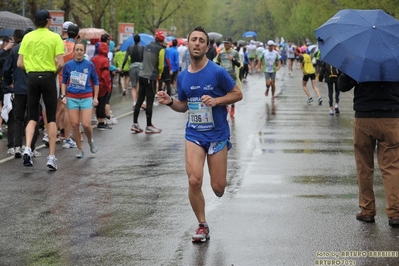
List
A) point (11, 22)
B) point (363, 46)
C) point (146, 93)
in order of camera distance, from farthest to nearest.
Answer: point (11, 22) < point (146, 93) < point (363, 46)

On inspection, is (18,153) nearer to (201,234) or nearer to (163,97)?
(163,97)

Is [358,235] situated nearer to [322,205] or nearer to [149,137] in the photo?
[322,205]

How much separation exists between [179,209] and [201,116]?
1749 millimetres

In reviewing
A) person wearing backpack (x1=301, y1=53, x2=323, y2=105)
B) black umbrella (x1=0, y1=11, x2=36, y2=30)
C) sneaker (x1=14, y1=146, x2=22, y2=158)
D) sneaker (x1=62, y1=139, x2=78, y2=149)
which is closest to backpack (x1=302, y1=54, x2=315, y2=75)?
person wearing backpack (x1=301, y1=53, x2=323, y2=105)

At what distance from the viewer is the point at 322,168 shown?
12.5m

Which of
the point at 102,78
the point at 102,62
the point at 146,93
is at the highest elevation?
the point at 102,62

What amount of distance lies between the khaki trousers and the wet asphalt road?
0.81 feet

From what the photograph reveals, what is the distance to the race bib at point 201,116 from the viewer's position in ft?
26.0

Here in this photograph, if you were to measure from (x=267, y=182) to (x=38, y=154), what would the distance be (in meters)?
A: 4.26

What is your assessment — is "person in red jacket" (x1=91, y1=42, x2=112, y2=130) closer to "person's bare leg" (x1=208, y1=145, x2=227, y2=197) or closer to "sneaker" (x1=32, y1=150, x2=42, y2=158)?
"sneaker" (x1=32, y1=150, x2=42, y2=158)

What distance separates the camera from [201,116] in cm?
794

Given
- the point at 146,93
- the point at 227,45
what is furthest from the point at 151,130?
the point at 227,45

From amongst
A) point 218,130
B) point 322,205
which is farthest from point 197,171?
point 322,205

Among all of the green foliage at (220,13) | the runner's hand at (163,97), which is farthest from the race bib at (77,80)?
the green foliage at (220,13)
